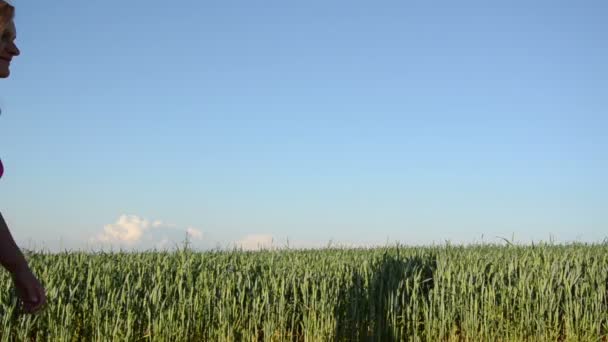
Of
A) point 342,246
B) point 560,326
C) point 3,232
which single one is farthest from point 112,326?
point 342,246

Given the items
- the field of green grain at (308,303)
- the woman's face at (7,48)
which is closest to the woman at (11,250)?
the woman's face at (7,48)

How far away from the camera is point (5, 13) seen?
1974 millimetres

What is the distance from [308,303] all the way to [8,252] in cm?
631

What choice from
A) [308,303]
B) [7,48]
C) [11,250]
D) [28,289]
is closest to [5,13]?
[7,48]

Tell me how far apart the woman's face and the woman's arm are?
0.52m

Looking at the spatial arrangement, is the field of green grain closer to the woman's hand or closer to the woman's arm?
the woman's hand

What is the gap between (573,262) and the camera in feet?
34.1

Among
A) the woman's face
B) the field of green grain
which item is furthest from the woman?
the field of green grain

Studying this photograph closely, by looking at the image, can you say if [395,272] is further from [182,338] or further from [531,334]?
[182,338]

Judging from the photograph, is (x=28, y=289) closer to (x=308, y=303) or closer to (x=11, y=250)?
(x=11, y=250)

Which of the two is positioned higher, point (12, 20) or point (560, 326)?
point (12, 20)

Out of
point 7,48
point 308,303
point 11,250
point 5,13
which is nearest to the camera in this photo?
point 5,13

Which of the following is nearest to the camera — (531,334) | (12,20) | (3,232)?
(12,20)

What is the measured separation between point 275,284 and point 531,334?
367 cm
